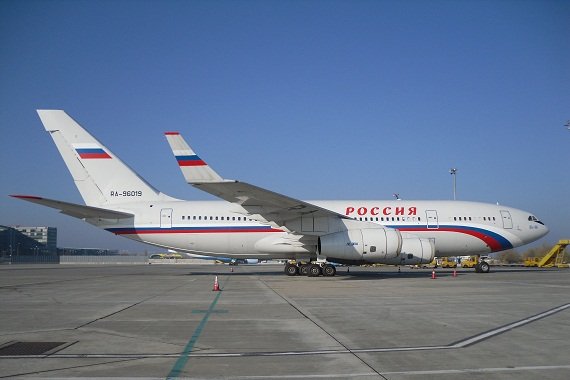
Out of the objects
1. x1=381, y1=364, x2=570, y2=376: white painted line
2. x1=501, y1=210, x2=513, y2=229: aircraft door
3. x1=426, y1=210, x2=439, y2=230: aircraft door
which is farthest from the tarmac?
x1=501, y1=210, x2=513, y2=229: aircraft door

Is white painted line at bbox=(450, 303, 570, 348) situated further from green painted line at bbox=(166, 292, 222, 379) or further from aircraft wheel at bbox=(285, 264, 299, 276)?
aircraft wheel at bbox=(285, 264, 299, 276)

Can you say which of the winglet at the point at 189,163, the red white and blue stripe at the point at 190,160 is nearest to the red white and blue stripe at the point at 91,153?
the winglet at the point at 189,163

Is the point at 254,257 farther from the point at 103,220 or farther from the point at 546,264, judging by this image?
the point at 546,264

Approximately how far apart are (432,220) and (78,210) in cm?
1688

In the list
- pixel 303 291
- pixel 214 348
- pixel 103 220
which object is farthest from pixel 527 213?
pixel 214 348

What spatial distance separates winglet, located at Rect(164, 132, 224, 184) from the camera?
754 inches

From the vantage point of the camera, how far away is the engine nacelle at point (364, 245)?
2084 centimetres

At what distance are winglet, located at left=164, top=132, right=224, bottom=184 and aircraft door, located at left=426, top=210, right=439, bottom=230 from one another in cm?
1105

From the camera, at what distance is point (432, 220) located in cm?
2434

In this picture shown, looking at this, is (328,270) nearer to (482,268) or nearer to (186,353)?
(482,268)

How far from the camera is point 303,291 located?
15.7 meters

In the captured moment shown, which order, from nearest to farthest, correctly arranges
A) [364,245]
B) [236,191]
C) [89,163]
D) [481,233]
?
[236,191] → [364,245] → [89,163] → [481,233]

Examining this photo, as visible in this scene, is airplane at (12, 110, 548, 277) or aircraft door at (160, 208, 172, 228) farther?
aircraft door at (160, 208, 172, 228)

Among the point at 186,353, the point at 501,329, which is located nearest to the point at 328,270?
the point at 501,329
